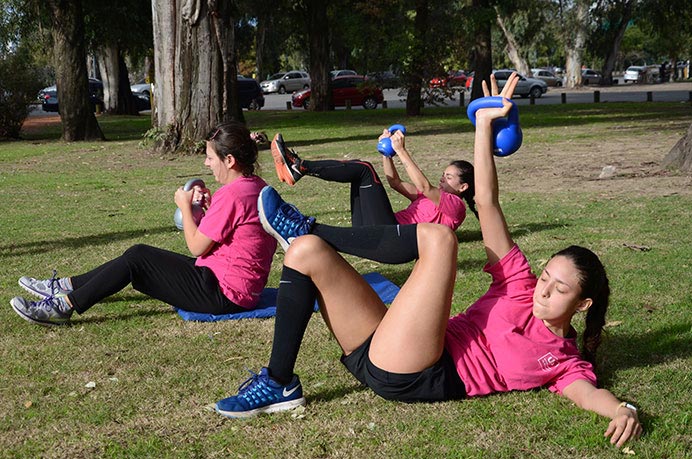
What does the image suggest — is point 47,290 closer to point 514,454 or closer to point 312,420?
point 312,420

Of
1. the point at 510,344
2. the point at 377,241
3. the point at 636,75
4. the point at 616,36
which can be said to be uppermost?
the point at 616,36

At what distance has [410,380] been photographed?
3.84 m

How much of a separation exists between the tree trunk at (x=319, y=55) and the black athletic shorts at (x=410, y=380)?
31115mm

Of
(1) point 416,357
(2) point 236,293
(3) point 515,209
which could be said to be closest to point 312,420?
(1) point 416,357

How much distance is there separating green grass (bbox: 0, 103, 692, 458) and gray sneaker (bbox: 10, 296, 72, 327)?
0.09 metres

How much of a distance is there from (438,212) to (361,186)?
2.26 ft

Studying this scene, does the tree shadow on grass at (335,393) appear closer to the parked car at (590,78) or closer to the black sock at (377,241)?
the black sock at (377,241)

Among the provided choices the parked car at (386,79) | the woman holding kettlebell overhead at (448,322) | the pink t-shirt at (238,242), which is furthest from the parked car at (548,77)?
the woman holding kettlebell overhead at (448,322)

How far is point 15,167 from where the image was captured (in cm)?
1694

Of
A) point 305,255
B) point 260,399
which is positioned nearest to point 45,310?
point 260,399

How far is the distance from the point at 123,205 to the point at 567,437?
343 inches

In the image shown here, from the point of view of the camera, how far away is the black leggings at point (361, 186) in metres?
6.61

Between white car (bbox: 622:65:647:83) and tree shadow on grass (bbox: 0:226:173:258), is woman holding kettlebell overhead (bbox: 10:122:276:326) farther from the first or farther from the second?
white car (bbox: 622:65:647:83)

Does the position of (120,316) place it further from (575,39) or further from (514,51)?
(575,39)
